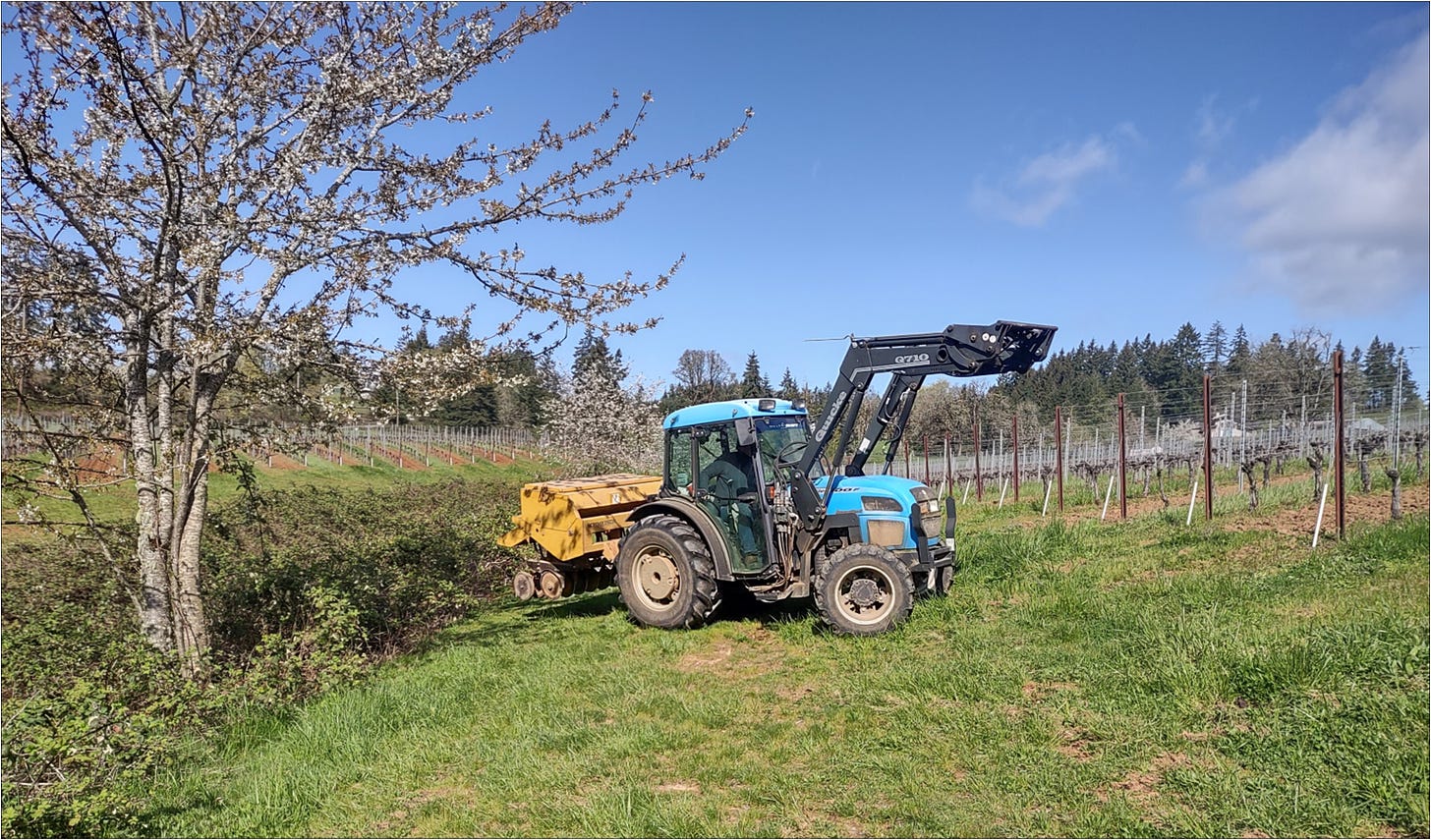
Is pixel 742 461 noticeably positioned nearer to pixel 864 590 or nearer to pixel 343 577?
pixel 864 590

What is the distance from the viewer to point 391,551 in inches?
395

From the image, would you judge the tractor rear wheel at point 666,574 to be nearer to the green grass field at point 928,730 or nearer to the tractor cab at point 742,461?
the tractor cab at point 742,461

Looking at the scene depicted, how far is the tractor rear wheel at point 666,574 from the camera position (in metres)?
7.82

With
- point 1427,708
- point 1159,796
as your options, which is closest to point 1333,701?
point 1427,708

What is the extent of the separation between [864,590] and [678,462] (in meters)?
2.56

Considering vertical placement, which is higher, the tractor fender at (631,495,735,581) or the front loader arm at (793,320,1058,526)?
the front loader arm at (793,320,1058,526)

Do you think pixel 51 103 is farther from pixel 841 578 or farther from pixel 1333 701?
pixel 1333 701

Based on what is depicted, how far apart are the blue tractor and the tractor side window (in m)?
0.02

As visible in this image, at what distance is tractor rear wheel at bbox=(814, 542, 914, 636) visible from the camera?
22.1ft

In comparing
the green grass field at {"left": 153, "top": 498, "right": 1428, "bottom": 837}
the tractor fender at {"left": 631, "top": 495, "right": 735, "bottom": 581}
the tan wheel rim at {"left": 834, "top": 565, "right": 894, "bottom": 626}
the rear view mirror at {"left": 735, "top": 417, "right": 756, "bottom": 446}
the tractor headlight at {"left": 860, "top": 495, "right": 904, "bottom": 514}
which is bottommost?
the green grass field at {"left": 153, "top": 498, "right": 1428, "bottom": 837}

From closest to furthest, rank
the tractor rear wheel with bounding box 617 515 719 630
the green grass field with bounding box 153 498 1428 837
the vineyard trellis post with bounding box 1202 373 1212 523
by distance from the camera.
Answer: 1. the green grass field with bounding box 153 498 1428 837
2. the tractor rear wheel with bounding box 617 515 719 630
3. the vineyard trellis post with bounding box 1202 373 1212 523

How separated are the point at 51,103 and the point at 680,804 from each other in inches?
243

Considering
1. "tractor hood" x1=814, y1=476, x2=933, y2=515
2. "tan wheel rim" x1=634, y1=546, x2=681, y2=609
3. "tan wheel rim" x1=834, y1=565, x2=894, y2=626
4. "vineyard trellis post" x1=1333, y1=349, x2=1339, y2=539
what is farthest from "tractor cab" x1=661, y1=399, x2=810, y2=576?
"vineyard trellis post" x1=1333, y1=349, x2=1339, y2=539

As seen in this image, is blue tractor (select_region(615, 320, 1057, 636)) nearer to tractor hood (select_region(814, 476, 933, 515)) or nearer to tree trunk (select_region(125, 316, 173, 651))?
tractor hood (select_region(814, 476, 933, 515))
